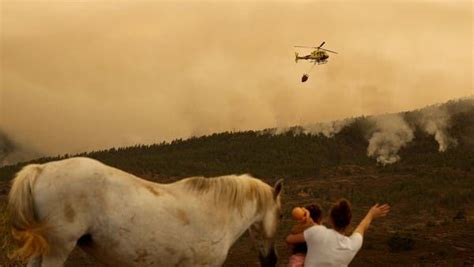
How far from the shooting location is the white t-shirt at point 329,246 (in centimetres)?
697

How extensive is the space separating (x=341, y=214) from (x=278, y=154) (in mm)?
167314

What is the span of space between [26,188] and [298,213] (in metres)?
2.72

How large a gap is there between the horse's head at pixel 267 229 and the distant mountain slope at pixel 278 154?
131414 mm

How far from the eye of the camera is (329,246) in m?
6.97

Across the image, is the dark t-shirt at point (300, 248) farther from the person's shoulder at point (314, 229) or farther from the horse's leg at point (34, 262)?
the horse's leg at point (34, 262)

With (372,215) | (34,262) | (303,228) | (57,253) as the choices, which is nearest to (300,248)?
(303,228)

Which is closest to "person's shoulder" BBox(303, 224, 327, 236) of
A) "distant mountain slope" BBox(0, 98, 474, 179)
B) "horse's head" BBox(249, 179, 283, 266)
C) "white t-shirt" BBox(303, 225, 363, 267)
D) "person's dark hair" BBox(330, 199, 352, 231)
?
"white t-shirt" BBox(303, 225, 363, 267)

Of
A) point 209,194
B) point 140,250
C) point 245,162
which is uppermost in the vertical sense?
point 209,194

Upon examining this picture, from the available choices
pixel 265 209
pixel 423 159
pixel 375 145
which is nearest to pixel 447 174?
pixel 423 159

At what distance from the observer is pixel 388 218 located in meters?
87.7

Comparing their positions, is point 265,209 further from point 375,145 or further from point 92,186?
point 375,145

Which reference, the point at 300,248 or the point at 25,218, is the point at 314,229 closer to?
the point at 300,248

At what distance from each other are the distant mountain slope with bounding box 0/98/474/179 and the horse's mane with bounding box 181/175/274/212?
13159 cm

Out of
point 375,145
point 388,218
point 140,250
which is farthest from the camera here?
point 375,145
